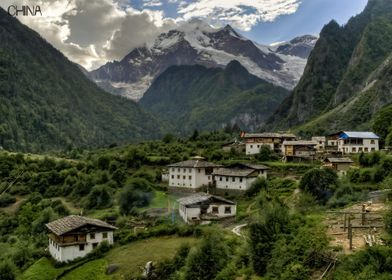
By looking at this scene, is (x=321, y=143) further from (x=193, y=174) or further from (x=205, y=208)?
(x=205, y=208)

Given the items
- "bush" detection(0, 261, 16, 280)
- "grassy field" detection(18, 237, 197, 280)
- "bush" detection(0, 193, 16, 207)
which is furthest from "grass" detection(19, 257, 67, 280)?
"bush" detection(0, 193, 16, 207)

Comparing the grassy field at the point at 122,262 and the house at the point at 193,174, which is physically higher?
the house at the point at 193,174

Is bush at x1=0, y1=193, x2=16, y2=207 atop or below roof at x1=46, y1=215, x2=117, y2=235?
below

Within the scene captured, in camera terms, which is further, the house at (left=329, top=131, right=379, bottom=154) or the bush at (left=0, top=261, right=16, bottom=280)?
the house at (left=329, top=131, right=379, bottom=154)

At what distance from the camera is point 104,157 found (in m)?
111

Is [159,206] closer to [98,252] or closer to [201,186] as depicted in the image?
[201,186]

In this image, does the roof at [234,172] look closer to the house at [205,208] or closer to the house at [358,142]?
the house at [205,208]

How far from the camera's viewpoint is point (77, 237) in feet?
181

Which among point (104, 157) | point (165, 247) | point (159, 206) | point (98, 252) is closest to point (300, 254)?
point (165, 247)

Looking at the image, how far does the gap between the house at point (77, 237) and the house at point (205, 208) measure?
1215 cm

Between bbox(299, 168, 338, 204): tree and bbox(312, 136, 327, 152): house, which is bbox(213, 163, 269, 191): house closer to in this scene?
bbox(299, 168, 338, 204): tree

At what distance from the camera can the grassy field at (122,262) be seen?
46.4m

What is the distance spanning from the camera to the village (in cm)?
5541

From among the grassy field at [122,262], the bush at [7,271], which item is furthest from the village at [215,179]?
the bush at [7,271]
